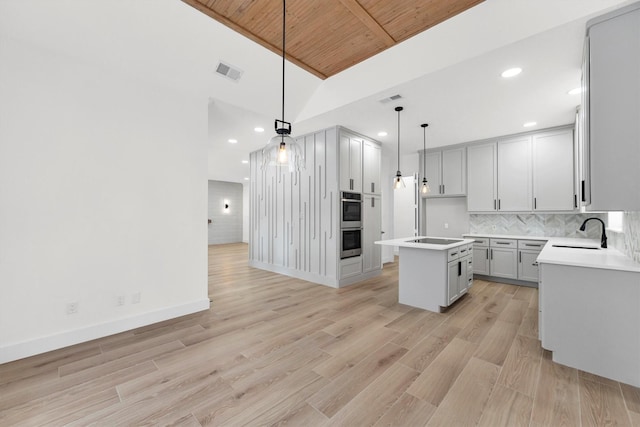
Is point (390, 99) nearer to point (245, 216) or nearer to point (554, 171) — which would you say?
point (554, 171)

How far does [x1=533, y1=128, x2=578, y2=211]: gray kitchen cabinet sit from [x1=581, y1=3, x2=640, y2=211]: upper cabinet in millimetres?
3120

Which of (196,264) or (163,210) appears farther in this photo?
(196,264)

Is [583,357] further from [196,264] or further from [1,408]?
[1,408]

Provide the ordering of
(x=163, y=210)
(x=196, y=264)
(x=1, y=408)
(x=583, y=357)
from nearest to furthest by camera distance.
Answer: (x=1, y=408)
(x=583, y=357)
(x=163, y=210)
(x=196, y=264)

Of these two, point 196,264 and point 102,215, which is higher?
point 102,215

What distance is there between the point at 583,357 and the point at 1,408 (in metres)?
4.35

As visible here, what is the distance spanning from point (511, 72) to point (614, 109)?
1.18 m

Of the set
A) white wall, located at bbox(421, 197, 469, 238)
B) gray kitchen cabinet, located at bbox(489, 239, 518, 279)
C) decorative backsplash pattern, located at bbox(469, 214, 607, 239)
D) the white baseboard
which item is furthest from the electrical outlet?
decorative backsplash pattern, located at bbox(469, 214, 607, 239)

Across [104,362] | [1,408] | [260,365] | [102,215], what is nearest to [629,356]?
[260,365]

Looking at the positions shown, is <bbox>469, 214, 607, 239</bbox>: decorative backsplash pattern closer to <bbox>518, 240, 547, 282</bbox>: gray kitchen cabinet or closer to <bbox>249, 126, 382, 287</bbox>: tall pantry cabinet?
<bbox>518, 240, 547, 282</bbox>: gray kitchen cabinet

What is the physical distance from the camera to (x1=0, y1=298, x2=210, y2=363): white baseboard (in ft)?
7.97

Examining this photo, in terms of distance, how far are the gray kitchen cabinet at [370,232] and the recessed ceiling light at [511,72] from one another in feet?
9.66

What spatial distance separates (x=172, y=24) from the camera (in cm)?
273

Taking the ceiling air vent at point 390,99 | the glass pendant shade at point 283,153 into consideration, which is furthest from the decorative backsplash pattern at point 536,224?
the glass pendant shade at point 283,153
